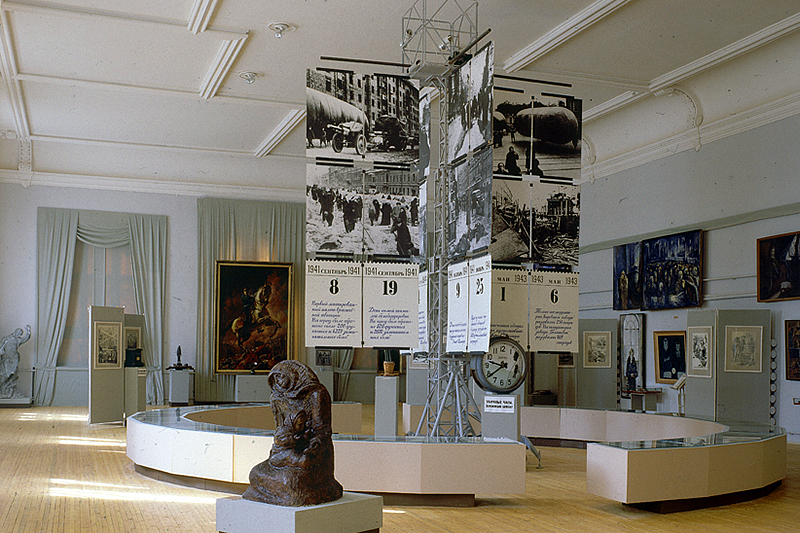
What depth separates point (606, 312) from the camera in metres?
20.3

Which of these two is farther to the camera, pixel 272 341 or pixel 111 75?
pixel 272 341

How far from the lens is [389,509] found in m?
8.34

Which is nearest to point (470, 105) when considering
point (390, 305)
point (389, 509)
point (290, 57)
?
point (390, 305)

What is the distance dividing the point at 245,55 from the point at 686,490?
35.2ft

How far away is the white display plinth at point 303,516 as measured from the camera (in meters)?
5.71

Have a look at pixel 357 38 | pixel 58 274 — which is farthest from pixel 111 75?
pixel 58 274

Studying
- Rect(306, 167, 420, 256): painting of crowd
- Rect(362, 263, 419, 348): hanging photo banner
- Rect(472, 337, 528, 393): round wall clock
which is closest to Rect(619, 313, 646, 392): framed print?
Rect(472, 337, 528, 393): round wall clock

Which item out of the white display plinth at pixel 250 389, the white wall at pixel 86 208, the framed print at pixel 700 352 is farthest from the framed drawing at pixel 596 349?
the white wall at pixel 86 208

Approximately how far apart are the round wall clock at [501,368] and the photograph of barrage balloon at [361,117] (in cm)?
388

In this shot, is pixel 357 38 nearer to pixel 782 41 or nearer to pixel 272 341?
pixel 782 41

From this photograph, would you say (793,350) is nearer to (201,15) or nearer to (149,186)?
(201,15)

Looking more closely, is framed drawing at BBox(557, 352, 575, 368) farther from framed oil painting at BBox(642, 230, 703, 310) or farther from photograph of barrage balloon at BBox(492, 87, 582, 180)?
photograph of barrage balloon at BBox(492, 87, 582, 180)

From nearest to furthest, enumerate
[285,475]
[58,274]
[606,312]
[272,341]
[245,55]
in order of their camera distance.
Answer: [285,475]
[245,55]
[606,312]
[58,274]
[272,341]

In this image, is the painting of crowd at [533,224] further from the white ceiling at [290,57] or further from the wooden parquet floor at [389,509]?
the white ceiling at [290,57]
